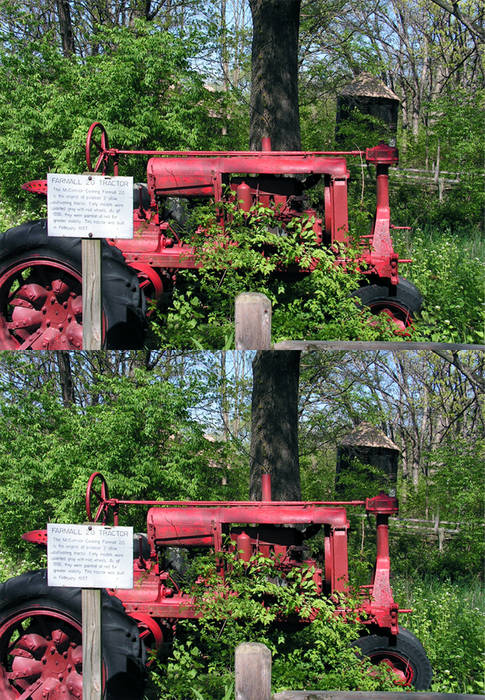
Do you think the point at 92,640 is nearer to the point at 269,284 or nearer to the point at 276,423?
the point at 276,423

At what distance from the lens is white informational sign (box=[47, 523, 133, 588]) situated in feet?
20.6

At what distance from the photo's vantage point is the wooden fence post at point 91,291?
6672 mm

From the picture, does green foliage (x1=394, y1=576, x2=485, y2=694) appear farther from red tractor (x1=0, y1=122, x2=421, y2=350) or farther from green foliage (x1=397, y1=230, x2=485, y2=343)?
red tractor (x1=0, y1=122, x2=421, y2=350)

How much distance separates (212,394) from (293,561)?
239 cm

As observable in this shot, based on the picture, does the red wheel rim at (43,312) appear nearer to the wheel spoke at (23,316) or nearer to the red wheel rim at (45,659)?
the wheel spoke at (23,316)

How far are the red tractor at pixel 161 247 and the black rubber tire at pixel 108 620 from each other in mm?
2069

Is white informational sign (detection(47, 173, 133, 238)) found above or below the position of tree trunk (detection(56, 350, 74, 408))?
above

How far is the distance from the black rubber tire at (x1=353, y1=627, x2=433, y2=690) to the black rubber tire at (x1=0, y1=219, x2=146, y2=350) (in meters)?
3.51

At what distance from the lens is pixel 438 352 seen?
28.1 feet

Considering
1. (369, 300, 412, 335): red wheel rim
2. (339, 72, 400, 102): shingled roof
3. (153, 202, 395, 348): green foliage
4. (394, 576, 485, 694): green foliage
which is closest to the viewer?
(153, 202, 395, 348): green foliage

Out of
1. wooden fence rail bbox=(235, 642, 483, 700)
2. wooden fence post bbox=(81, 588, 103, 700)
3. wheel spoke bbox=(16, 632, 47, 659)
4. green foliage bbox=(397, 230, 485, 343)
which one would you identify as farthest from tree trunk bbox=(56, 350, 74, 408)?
wooden fence rail bbox=(235, 642, 483, 700)

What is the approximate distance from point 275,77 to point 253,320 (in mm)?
3206

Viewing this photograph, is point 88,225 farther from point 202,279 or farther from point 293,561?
point 293,561

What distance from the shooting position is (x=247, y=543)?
7.59 meters
